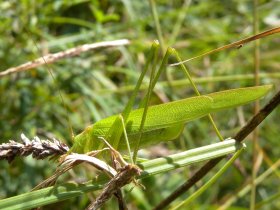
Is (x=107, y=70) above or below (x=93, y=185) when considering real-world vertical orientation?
below

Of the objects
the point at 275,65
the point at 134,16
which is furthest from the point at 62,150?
the point at 275,65

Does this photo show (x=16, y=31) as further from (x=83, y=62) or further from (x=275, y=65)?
(x=275, y=65)

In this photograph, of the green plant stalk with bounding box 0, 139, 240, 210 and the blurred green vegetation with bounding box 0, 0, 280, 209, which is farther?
the blurred green vegetation with bounding box 0, 0, 280, 209

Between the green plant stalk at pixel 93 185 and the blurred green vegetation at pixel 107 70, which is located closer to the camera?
the green plant stalk at pixel 93 185
